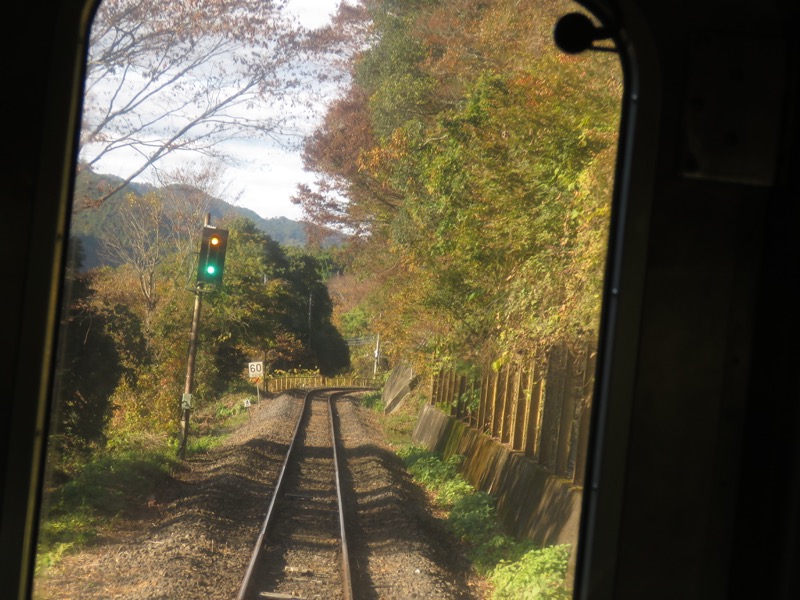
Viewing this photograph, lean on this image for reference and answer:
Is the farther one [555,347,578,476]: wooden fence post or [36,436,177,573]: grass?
[555,347,578,476]: wooden fence post

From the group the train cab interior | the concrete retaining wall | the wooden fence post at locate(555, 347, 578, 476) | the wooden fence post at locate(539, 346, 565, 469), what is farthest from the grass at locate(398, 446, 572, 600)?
the train cab interior

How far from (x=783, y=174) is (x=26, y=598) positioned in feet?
8.88

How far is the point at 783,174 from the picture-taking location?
2549mm

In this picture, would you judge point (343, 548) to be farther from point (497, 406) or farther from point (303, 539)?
point (497, 406)

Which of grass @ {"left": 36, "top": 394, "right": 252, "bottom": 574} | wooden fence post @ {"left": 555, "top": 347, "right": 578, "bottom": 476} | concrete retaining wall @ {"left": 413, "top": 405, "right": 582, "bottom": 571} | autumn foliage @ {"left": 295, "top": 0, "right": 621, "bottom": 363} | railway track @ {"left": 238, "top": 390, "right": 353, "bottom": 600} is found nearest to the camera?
grass @ {"left": 36, "top": 394, "right": 252, "bottom": 574}

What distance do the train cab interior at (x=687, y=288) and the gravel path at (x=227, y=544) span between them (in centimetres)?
157

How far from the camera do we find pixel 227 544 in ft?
32.6

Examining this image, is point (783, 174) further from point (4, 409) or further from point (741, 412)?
point (4, 409)

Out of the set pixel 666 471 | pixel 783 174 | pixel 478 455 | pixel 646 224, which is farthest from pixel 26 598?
pixel 478 455

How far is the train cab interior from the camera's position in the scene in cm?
251

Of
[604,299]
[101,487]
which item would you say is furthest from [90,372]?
[604,299]

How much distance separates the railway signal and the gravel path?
3561 mm

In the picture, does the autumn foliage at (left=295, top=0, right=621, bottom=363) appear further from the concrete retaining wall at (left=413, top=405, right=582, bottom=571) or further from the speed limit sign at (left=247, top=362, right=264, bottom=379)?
the speed limit sign at (left=247, top=362, right=264, bottom=379)

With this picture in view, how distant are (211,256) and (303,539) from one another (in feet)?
18.2
